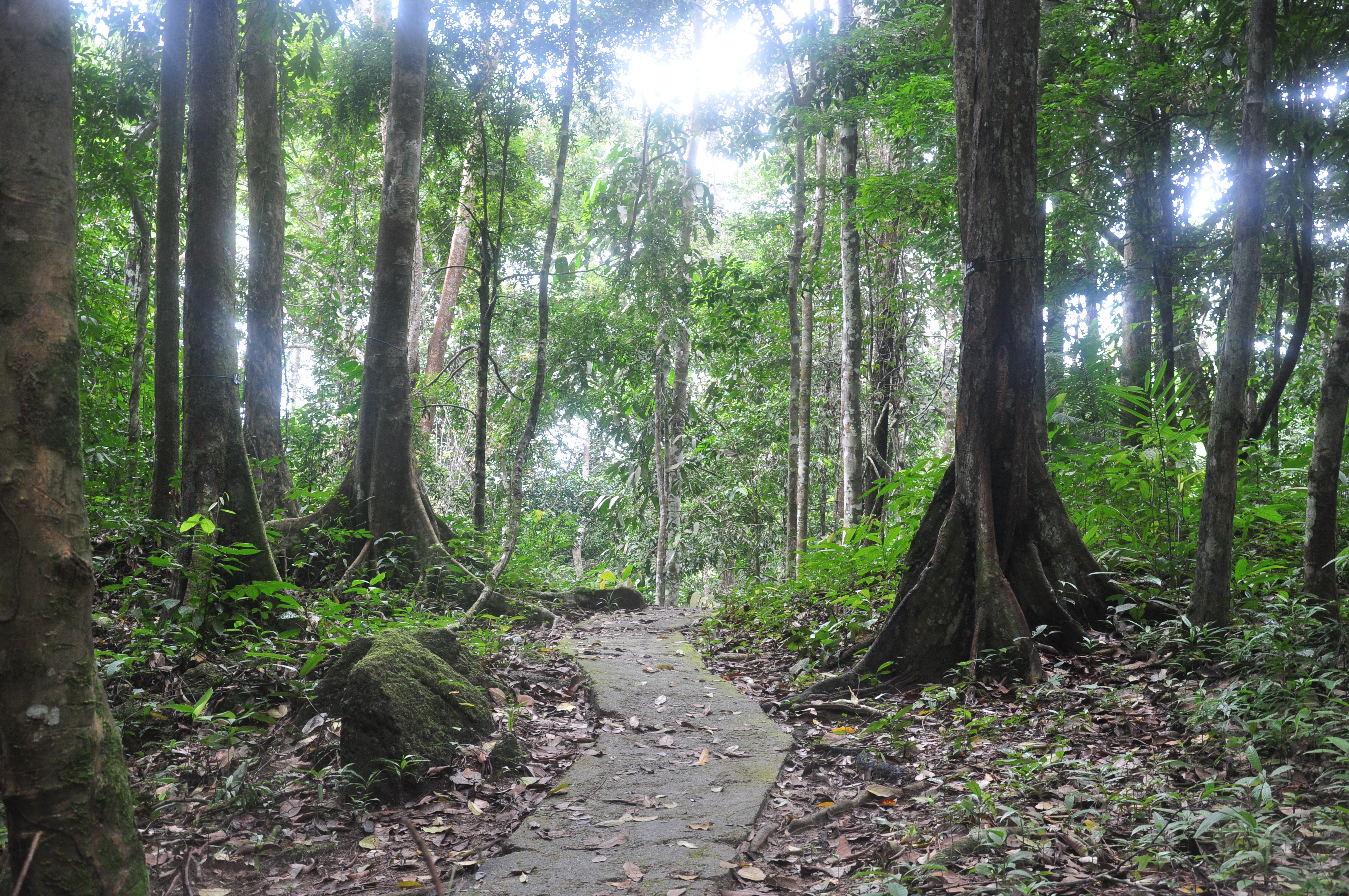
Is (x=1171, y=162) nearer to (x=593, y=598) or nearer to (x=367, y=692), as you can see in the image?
(x=593, y=598)

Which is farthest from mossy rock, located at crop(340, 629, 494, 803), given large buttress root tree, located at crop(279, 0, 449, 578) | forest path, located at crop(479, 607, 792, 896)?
large buttress root tree, located at crop(279, 0, 449, 578)

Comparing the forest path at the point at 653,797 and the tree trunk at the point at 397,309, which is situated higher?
the tree trunk at the point at 397,309

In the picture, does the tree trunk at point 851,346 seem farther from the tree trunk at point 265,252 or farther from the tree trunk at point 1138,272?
the tree trunk at point 265,252

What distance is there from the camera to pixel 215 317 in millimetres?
5125

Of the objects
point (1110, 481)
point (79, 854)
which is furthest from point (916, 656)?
point (79, 854)

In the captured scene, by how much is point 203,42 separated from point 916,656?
5850 millimetres

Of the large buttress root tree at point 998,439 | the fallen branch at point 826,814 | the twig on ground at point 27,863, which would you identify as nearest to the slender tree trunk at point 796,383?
the large buttress root tree at point 998,439

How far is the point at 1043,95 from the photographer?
8.29 m

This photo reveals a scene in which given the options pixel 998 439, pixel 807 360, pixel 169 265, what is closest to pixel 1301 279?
pixel 998 439

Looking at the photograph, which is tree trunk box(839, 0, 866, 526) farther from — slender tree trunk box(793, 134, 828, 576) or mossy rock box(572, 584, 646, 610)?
mossy rock box(572, 584, 646, 610)

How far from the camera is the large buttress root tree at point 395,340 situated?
295 inches

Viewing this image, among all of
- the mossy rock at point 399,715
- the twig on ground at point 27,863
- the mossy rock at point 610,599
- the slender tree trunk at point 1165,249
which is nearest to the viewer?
the twig on ground at point 27,863

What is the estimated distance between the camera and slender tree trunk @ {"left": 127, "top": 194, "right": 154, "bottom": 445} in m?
7.87

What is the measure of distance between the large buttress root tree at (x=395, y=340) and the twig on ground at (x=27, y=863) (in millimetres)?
5607
